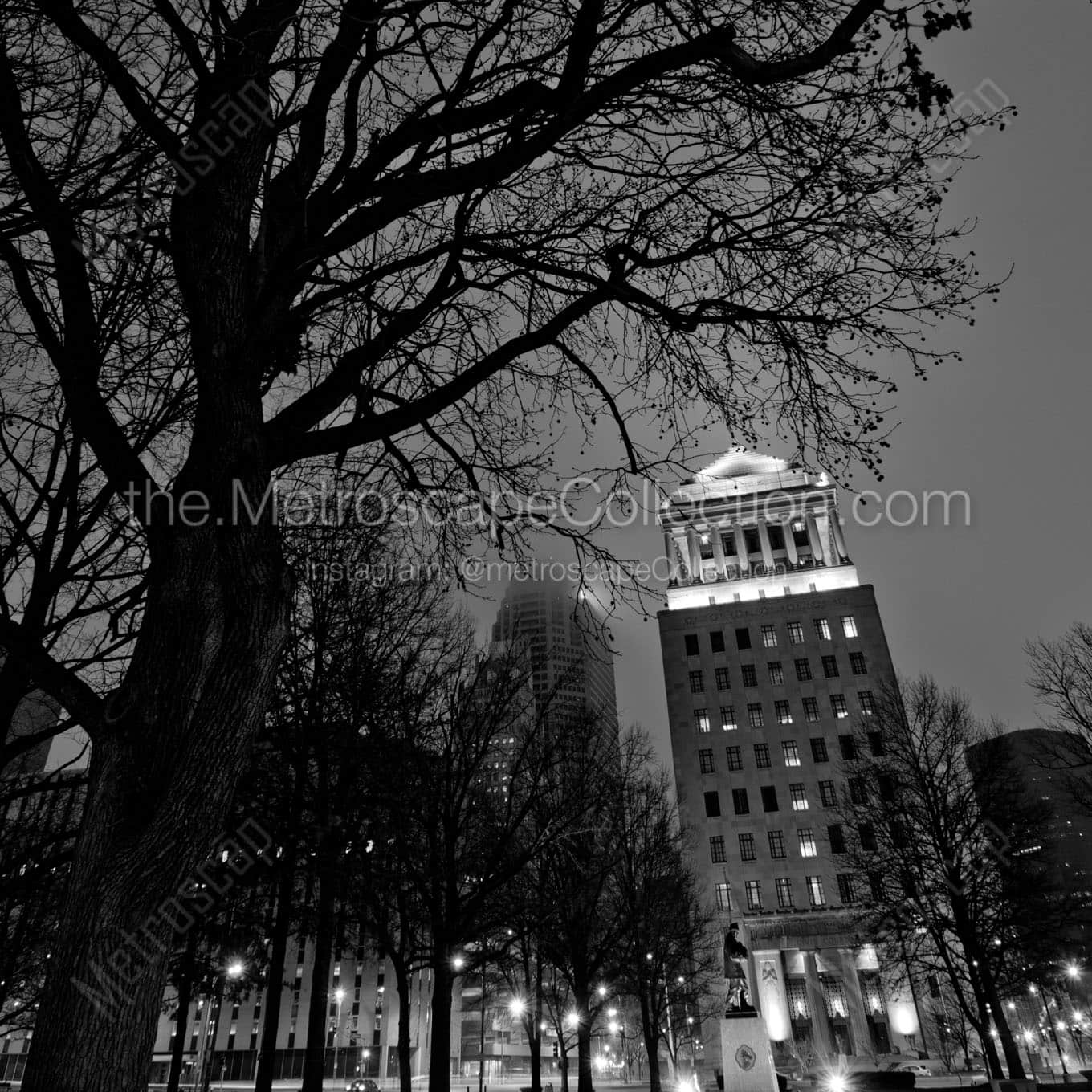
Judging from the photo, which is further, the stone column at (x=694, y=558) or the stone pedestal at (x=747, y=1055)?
the stone column at (x=694, y=558)

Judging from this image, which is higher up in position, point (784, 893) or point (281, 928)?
point (784, 893)

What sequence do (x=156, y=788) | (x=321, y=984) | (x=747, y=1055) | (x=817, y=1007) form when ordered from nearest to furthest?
(x=156, y=788) → (x=321, y=984) → (x=747, y=1055) → (x=817, y=1007)

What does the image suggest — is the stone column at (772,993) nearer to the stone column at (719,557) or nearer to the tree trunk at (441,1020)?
the stone column at (719,557)

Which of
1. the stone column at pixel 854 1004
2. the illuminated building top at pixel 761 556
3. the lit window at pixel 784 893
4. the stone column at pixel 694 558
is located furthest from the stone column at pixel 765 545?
the stone column at pixel 854 1004

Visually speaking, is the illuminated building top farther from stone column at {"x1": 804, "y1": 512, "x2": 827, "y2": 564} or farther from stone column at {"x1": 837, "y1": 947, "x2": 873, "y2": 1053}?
stone column at {"x1": 837, "y1": 947, "x2": 873, "y2": 1053}

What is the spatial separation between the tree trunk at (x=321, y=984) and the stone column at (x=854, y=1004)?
157 feet

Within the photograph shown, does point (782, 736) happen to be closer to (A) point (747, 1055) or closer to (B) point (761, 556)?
(B) point (761, 556)

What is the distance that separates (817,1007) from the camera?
163 ft

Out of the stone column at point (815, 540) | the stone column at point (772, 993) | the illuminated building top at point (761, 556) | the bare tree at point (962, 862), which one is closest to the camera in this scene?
the bare tree at point (962, 862)

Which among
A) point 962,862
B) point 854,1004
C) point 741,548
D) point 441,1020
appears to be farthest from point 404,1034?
point 741,548

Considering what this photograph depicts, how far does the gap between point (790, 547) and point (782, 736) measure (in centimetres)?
2029

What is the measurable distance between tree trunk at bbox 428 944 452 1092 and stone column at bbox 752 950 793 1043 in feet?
131

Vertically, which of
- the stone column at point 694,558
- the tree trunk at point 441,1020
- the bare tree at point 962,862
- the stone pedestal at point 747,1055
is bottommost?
the stone pedestal at point 747,1055

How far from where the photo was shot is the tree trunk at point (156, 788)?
3395 millimetres
